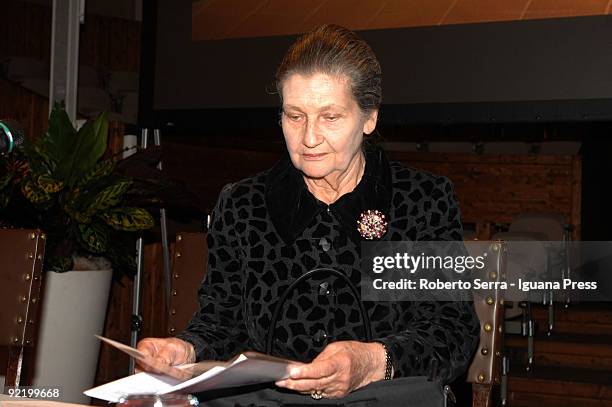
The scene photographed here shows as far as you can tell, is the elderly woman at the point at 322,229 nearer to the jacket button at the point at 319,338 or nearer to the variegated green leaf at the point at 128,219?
the jacket button at the point at 319,338

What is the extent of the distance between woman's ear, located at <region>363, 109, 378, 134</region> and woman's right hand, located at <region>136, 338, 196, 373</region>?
593mm

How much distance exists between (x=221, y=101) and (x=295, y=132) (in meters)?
2.32

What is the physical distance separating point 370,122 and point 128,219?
1.95 meters

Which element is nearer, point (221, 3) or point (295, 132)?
point (295, 132)

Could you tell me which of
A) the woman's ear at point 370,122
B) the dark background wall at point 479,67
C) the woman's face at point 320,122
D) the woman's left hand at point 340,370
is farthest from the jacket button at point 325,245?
the dark background wall at point 479,67

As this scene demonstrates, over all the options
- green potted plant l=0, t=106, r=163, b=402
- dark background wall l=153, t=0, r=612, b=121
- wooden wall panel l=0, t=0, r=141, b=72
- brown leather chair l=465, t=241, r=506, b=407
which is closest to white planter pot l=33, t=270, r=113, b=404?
green potted plant l=0, t=106, r=163, b=402

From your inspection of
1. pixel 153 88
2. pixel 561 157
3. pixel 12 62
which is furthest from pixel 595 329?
pixel 12 62

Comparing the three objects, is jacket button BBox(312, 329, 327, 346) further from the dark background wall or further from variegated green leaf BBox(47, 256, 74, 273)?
variegated green leaf BBox(47, 256, 74, 273)

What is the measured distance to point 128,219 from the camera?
360cm

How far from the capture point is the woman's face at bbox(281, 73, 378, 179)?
175 centimetres

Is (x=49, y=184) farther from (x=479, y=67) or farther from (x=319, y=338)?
(x=319, y=338)

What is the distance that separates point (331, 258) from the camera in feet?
6.14

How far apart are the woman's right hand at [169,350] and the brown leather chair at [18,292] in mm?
761

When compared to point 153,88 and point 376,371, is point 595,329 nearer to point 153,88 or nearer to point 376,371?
point 153,88
